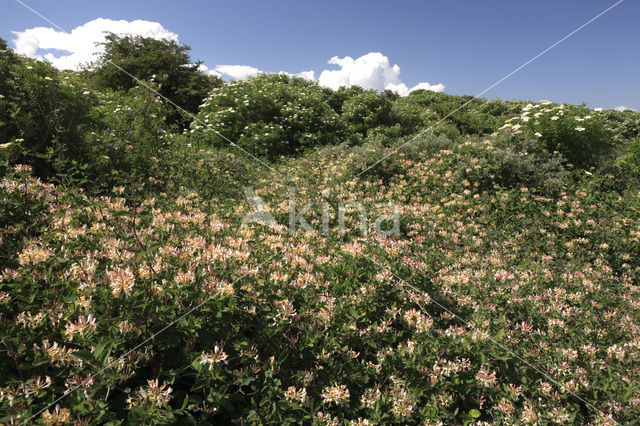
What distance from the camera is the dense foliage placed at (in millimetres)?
1396

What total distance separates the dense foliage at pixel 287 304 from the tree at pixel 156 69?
35.5 ft

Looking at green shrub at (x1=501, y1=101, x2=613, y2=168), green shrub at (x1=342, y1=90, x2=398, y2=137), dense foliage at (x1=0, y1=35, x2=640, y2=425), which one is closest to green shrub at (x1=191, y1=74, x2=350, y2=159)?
green shrub at (x1=342, y1=90, x2=398, y2=137)

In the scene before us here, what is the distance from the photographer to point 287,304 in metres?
1.92

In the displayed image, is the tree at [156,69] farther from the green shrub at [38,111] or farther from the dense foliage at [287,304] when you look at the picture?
the dense foliage at [287,304]

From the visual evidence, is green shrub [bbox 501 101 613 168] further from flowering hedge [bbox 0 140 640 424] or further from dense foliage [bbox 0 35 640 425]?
flowering hedge [bbox 0 140 640 424]

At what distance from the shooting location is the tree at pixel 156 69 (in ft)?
51.9

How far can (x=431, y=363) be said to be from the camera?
2.09 meters

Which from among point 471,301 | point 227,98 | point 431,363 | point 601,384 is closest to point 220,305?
point 431,363

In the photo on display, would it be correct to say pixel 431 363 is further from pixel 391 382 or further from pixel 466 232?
pixel 466 232

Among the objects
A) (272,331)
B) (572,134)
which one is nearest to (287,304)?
(272,331)

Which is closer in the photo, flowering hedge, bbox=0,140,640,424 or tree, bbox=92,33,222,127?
flowering hedge, bbox=0,140,640,424

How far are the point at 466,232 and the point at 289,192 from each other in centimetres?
308

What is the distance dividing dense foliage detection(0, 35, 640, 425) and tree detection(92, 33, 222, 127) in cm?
1082
